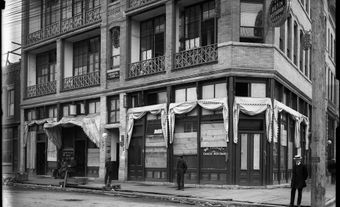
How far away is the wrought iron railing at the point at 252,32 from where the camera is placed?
74.4 ft

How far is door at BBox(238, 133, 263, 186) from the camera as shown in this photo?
71.9ft

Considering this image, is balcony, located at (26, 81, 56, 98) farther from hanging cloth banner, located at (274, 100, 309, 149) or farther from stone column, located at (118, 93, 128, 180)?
hanging cloth banner, located at (274, 100, 309, 149)

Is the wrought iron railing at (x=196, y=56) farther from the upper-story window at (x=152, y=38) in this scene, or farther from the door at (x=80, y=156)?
the door at (x=80, y=156)

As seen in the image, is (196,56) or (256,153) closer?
(256,153)

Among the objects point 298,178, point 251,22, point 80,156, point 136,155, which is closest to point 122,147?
point 136,155

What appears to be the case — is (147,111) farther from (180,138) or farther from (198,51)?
(198,51)

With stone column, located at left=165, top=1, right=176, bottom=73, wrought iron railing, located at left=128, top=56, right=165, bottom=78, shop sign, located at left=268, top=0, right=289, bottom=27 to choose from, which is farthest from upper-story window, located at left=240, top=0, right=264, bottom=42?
wrought iron railing, located at left=128, top=56, right=165, bottom=78

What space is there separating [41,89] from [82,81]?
5409 millimetres

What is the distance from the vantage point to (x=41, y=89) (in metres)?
35.0

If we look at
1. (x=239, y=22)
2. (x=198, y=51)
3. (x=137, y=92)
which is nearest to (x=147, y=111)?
(x=137, y=92)

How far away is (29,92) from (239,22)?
19.9 metres

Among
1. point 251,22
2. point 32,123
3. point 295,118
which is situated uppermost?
point 251,22

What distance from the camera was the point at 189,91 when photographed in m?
24.2

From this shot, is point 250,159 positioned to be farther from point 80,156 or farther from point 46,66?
point 46,66
